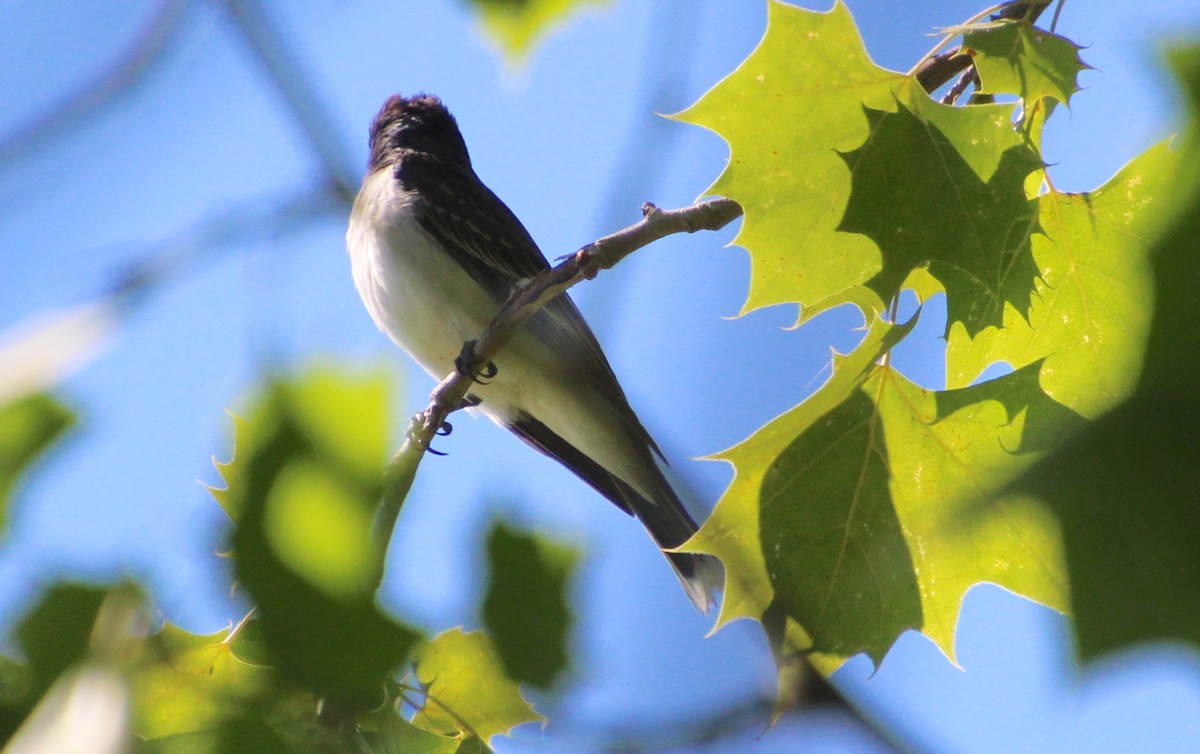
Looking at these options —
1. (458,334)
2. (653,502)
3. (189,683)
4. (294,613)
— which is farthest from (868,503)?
(458,334)

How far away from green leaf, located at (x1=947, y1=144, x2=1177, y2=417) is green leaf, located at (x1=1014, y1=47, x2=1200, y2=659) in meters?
1.60

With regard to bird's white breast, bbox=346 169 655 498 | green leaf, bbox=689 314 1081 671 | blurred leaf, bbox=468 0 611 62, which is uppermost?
bird's white breast, bbox=346 169 655 498

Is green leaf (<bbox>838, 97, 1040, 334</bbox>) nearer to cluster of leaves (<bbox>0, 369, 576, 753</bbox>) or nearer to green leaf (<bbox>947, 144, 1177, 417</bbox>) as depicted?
green leaf (<bbox>947, 144, 1177, 417</bbox>)

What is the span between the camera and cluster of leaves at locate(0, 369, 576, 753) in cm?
56

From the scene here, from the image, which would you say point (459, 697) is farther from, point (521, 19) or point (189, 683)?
point (521, 19)

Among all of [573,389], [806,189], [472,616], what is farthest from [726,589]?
[573,389]

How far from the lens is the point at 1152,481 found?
34cm

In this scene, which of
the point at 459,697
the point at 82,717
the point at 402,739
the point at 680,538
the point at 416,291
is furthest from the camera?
the point at 416,291

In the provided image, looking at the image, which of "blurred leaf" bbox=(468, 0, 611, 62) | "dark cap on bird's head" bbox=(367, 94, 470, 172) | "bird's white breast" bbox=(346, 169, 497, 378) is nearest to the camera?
"blurred leaf" bbox=(468, 0, 611, 62)

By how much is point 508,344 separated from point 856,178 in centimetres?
216

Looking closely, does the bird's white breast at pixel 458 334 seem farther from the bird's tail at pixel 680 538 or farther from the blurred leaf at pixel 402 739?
the blurred leaf at pixel 402 739

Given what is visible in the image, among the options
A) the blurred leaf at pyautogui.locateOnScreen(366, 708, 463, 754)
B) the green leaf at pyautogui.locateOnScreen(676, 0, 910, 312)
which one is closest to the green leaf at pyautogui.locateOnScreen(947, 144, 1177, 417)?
the green leaf at pyautogui.locateOnScreen(676, 0, 910, 312)

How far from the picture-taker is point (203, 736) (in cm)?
81

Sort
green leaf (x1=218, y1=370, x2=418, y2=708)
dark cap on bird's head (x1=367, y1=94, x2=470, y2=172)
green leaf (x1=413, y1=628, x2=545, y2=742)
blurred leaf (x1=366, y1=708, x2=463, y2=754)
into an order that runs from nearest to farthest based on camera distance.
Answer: green leaf (x1=218, y1=370, x2=418, y2=708)
blurred leaf (x1=366, y1=708, x2=463, y2=754)
green leaf (x1=413, y1=628, x2=545, y2=742)
dark cap on bird's head (x1=367, y1=94, x2=470, y2=172)
